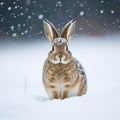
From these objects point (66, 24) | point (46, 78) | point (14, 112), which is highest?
point (66, 24)

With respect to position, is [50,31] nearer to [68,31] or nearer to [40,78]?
[68,31]

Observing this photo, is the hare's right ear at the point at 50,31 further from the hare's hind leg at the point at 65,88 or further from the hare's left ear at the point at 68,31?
the hare's hind leg at the point at 65,88

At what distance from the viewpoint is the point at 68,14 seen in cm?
194

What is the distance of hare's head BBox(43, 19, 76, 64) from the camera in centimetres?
173

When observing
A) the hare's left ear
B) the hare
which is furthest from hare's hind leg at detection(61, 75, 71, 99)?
the hare's left ear

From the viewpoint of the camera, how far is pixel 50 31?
1762 millimetres

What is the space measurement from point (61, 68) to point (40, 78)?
6.2 inches

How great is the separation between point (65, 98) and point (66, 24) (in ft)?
0.82

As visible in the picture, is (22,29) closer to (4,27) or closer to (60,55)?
(4,27)

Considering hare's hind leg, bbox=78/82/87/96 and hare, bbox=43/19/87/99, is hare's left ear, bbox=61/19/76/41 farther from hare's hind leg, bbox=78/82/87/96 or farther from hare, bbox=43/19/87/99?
hare's hind leg, bbox=78/82/87/96

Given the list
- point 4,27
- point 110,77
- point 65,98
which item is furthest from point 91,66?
point 4,27

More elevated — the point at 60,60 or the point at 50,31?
the point at 50,31

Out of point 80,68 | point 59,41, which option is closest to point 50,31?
point 59,41

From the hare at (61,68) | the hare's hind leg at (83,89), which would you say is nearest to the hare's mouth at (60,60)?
the hare at (61,68)
